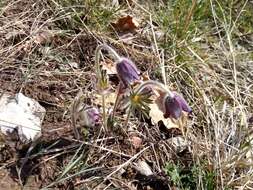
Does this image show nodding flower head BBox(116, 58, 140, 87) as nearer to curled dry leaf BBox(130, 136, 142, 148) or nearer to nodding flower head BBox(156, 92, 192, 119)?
nodding flower head BBox(156, 92, 192, 119)

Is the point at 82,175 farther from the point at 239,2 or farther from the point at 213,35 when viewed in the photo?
the point at 239,2

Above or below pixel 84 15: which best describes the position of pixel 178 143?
below

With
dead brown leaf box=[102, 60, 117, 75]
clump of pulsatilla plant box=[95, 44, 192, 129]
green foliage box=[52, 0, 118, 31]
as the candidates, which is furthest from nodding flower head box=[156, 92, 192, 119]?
green foliage box=[52, 0, 118, 31]

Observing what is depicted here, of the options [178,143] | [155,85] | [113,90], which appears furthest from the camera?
[113,90]

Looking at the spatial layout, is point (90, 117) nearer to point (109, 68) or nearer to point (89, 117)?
point (89, 117)

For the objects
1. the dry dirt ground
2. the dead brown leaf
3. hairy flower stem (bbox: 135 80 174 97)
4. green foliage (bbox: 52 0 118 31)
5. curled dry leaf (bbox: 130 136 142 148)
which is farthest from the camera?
green foliage (bbox: 52 0 118 31)

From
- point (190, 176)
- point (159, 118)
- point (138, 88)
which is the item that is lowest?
point (190, 176)

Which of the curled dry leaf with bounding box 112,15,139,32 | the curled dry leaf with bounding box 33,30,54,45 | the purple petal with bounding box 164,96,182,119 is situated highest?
the curled dry leaf with bounding box 33,30,54,45

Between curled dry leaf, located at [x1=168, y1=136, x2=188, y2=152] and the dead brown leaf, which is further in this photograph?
→ the dead brown leaf

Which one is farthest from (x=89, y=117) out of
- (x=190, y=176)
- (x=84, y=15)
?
(x=84, y=15)
